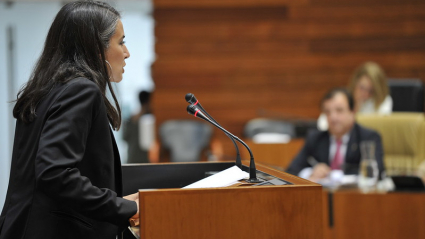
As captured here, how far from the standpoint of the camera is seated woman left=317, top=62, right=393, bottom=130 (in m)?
5.89

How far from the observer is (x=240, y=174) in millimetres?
1916

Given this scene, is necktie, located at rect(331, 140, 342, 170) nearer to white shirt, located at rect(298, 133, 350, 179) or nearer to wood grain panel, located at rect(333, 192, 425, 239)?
white shirt, located at rect(298, 133, 350, 179)

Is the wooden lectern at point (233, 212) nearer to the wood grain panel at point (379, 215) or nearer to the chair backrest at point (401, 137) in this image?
the wood grain panel at point (379, 215)

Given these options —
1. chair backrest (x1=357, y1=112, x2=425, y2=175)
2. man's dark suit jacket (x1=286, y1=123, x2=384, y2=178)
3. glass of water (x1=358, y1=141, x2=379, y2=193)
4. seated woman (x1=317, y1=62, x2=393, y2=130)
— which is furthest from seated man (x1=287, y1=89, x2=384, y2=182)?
seated woman (x1=317, y1=62, x2=393, y2=130)

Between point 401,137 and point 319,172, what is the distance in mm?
1270

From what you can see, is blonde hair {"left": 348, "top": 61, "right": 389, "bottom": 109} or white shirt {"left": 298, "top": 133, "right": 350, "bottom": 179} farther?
blonde hair {"left": 348, "top": 61, "right": 389, "bottom": 109}

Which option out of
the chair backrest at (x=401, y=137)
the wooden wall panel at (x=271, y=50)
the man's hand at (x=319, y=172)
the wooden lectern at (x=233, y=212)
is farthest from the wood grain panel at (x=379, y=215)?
the wooden wall panel at (x=271, y=50)

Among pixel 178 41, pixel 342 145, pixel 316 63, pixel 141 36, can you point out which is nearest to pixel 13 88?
pixel 141 36

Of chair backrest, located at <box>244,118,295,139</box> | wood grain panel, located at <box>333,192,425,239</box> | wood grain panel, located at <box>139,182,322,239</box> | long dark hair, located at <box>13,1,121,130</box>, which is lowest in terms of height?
wood grain panel, located at <box>333,192,425,239</box>

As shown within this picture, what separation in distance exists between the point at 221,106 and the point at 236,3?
1.32 m

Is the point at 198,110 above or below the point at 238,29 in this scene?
below

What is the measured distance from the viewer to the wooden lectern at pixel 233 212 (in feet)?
5.53

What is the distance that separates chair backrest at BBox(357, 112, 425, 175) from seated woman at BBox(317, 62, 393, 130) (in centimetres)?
78

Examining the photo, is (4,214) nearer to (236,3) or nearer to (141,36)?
(236,3)
